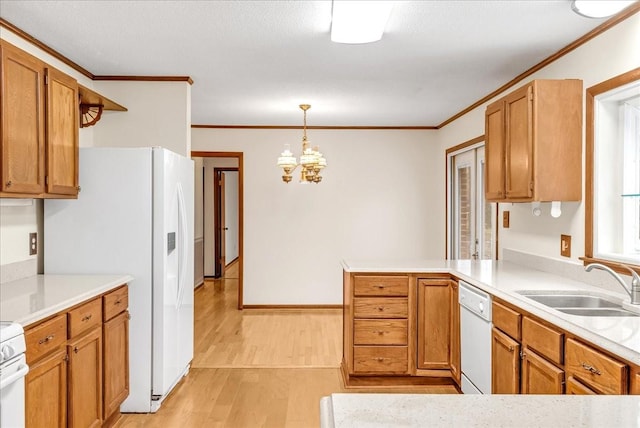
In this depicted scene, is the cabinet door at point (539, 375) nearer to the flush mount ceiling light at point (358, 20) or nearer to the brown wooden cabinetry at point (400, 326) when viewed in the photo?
the brown wooden cabinetry at point (400, 326)

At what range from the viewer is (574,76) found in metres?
3.19

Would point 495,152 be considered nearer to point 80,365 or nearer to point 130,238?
point 130,238

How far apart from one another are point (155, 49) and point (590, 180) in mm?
2835

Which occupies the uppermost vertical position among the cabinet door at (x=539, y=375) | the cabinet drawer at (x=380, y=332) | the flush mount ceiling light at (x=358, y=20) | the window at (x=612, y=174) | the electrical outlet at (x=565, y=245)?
the flush mount ceiling light at (x=358, y=20)

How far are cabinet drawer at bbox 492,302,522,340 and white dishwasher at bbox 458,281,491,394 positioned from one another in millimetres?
90

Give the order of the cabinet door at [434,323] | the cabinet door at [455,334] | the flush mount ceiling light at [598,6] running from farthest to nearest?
1. the cabinet door at [434,323]
2. the cabinet door at [455,334]
3. the flush mount ceiling light at [598,6]

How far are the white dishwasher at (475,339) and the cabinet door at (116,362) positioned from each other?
2.14m

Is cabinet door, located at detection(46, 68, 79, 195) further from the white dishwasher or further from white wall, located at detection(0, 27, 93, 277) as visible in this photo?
the white dishwasher

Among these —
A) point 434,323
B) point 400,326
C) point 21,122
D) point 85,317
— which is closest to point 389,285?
point 400,326

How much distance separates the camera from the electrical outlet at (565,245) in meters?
3.27

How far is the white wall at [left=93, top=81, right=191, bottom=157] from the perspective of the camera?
4.04m

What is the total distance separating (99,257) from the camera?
324 centimetres

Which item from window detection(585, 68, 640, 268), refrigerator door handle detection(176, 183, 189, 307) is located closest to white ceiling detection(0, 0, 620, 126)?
window detection(585, 68, 640, 268)

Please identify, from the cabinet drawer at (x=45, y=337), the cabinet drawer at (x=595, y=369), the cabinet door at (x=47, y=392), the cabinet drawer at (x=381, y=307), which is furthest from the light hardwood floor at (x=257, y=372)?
the cabinet drawer at (x=595, y=369)
